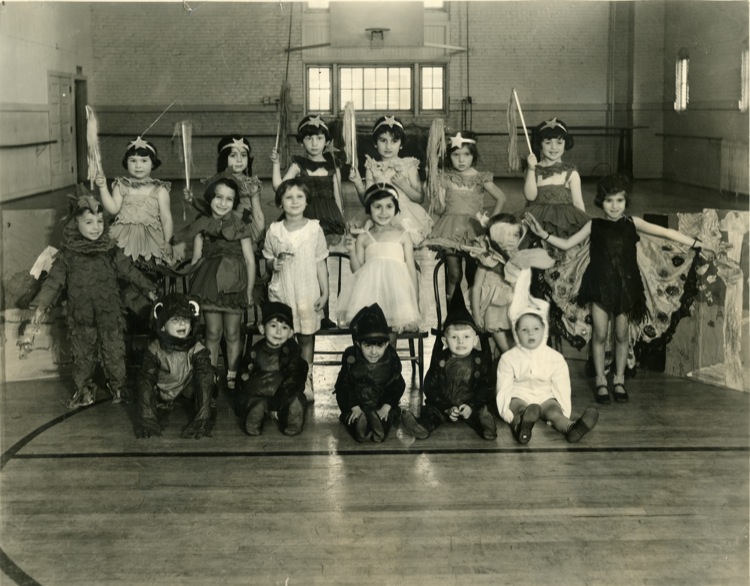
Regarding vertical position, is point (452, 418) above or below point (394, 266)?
below

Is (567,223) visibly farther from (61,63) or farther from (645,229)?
(61,63)

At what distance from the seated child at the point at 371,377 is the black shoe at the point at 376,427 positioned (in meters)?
0.03

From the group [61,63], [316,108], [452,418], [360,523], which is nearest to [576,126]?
[316,108]

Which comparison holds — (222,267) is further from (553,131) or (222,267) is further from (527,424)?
(553,131)

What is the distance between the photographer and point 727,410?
542 centimetres

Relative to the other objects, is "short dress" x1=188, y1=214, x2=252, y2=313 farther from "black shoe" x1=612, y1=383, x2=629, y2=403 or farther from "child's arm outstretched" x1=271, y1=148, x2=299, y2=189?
"black shoe" x1=612, y1=383, x2=629, y2=403

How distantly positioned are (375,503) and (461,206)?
261 centimetres

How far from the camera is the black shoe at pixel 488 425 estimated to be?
4.96 m

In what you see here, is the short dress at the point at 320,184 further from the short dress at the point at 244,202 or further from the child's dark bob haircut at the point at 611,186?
the child's dark bob haircut at the point at 611,186

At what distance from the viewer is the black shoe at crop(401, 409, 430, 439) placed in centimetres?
496

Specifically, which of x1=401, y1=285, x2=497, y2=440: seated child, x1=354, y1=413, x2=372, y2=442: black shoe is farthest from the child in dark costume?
x1=401, y1=285, x2=497, y2=440: seated child

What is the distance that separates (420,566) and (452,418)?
5.40 ft

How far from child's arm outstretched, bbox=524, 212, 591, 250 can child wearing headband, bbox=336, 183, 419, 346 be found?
76 cm

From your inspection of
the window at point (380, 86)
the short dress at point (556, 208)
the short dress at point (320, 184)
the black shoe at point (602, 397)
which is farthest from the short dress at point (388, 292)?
the window at point (380, 86)
